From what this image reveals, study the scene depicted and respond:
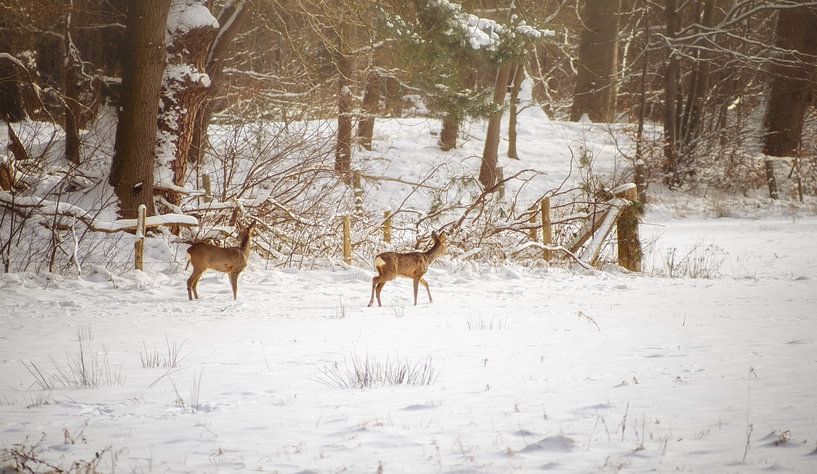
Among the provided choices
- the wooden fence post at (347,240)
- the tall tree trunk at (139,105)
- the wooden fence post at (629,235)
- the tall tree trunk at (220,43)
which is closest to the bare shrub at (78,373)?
the tall tree trunk at (139,105)

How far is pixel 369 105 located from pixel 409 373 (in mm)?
23500

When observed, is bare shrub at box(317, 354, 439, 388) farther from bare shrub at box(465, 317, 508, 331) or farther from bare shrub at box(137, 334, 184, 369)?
bare shrub at box(465, 317, 508, 331)

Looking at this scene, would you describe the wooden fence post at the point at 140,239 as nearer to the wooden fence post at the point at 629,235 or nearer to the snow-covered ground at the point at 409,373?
the snow-covered ground at the point at 409,373

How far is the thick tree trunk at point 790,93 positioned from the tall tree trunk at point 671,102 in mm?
4487

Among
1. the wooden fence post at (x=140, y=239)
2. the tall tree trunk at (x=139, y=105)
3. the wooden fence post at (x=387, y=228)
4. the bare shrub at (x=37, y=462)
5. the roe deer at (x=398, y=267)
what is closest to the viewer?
the bare shrub at (x=37, y=462)

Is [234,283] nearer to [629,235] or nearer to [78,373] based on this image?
[78,373]

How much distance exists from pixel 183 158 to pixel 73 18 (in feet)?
36.4

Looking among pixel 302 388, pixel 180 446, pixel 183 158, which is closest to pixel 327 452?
pixel 180 446

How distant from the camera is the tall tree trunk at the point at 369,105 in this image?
26828mm

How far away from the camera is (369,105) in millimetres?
28422

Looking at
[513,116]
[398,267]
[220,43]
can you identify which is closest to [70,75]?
[220,43]

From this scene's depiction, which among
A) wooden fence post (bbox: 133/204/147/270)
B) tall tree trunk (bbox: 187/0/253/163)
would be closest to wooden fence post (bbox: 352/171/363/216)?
tall tree trunk (bbox: 187/0/253/163)

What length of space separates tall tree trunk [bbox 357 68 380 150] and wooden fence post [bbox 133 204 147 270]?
49.0ft

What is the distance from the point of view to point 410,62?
54.5 feet
